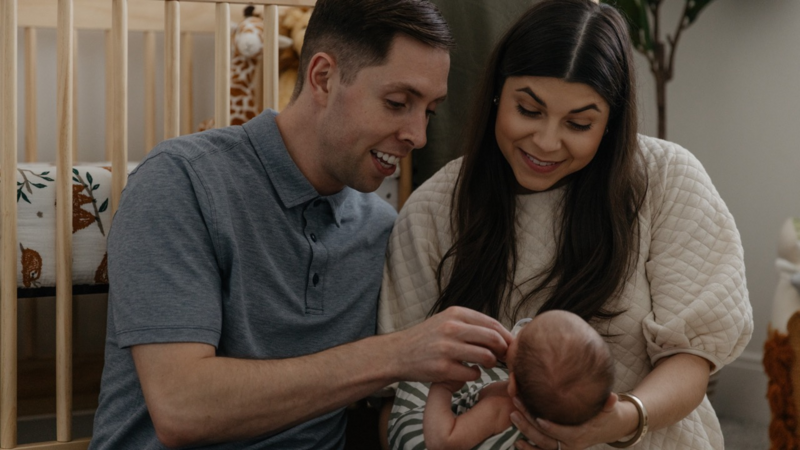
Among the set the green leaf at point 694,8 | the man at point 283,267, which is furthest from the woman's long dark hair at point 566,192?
the green leaf at point 694,8

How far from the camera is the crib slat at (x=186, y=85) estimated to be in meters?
2.27

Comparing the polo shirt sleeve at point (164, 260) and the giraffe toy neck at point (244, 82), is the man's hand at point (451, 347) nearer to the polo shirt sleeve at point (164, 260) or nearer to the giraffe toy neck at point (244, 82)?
the polo shirt sleeve at point (164, 260)

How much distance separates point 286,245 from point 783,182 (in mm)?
1900

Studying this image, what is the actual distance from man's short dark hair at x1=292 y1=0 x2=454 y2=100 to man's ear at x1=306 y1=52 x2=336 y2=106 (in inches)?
0.7

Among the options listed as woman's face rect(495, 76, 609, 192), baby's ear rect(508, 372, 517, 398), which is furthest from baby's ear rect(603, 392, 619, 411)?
woman's face rect(495, 76, 609, 192)

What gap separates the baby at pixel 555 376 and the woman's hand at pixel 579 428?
0.07ft

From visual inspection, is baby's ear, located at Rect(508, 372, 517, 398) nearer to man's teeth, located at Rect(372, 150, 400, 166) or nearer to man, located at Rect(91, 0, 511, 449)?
man, located at Rect(91, 0, 511, 449)

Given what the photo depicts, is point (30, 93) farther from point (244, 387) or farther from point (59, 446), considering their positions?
point (244, 387)

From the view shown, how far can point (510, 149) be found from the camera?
135 cm

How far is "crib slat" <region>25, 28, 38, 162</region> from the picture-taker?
7.28 ft

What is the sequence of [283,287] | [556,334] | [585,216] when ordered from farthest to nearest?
[585,216] → [283,287] → [556,334]

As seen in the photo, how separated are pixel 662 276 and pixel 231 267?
711mm

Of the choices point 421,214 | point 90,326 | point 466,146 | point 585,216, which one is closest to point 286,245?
point 421,214

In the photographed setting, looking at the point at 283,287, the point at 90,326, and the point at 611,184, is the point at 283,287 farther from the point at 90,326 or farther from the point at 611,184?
the point at 90,326
